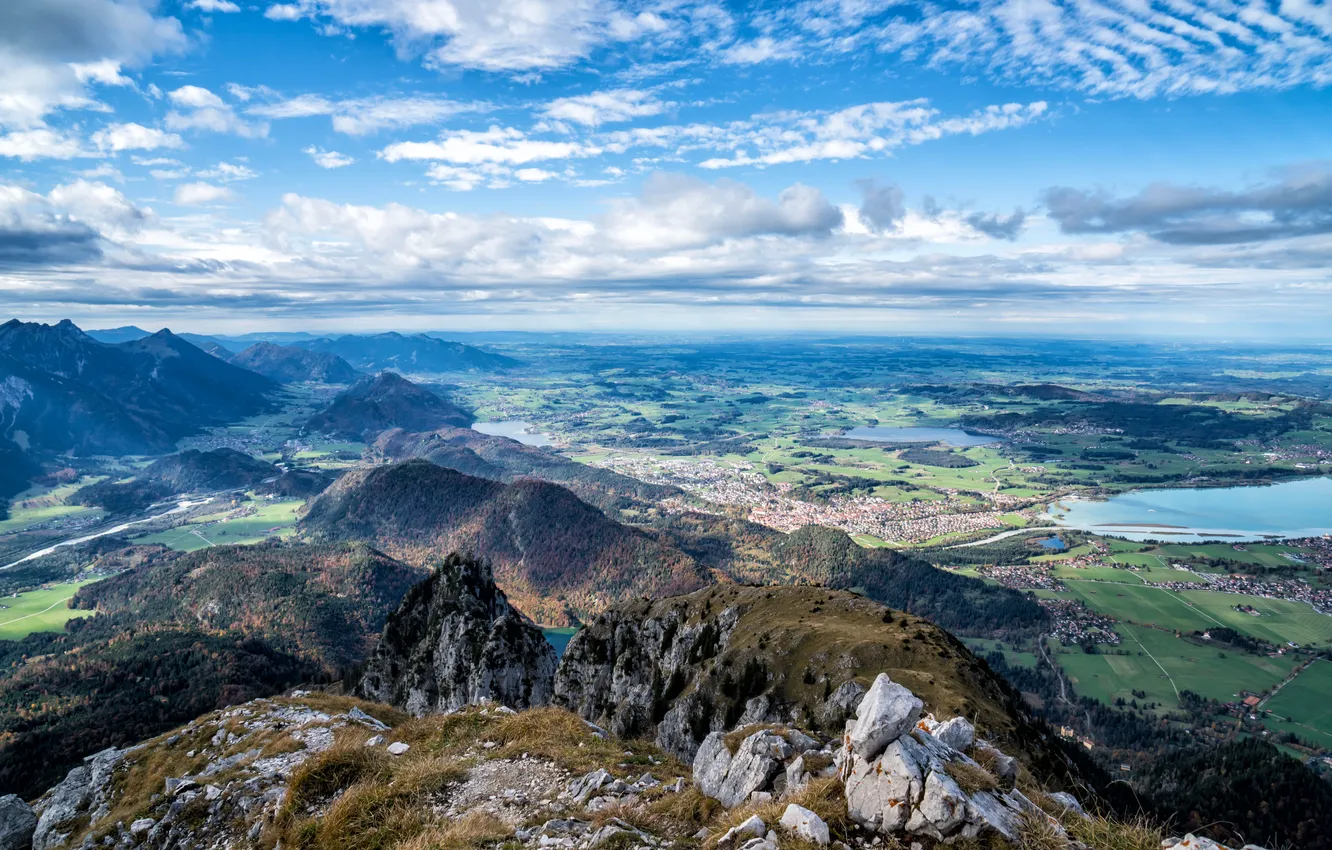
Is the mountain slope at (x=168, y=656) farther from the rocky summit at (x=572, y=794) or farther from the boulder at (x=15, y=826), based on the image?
the rocky summit at (x=572, y=794)

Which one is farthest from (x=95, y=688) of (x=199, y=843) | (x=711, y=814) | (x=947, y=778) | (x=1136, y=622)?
(x=1136, y=622)

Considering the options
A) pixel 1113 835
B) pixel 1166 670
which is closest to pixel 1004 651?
pixel 1166 670

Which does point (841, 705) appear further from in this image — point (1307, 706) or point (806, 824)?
point (1307, 706)

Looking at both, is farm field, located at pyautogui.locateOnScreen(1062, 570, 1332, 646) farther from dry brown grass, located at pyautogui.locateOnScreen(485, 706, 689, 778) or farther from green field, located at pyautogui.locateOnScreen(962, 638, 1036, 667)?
dry brown grass, located at pyautogui.locateOnScreen(485, 706, 689, 778)

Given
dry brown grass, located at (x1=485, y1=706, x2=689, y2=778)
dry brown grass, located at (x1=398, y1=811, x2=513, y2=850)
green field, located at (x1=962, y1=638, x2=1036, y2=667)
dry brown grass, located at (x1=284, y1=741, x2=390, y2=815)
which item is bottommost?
green field, located at (x1=962, y1=638, x2=1036, y2=667)

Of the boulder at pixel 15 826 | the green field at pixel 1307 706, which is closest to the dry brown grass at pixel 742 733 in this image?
the boulder at pixel 15 826

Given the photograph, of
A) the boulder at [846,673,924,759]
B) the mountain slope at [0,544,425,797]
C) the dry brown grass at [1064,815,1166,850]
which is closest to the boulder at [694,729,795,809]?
the boulder at [846,673,924,759]
